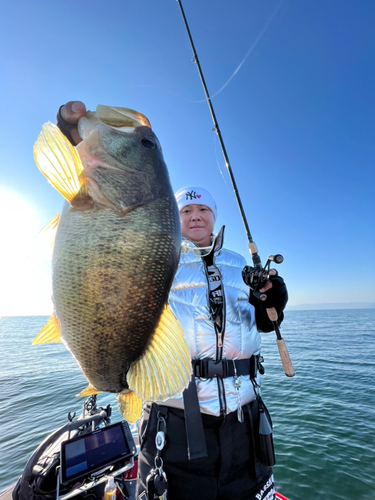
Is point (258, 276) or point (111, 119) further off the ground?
point (111, 119)

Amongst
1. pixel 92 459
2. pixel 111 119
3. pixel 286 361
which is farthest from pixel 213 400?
pixel 111 119

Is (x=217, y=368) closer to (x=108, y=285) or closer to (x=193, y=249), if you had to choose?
(x=193, y=249)

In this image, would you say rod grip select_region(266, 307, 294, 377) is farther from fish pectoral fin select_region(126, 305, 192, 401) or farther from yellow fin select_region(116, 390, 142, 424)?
yellow fin select_region(116, 390, 142, 424)

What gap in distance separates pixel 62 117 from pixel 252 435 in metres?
2.69

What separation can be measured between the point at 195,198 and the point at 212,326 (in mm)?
1445

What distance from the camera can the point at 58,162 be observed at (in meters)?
1.30

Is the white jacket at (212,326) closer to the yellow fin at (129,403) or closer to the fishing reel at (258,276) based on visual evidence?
the fishing reel at (258,276)

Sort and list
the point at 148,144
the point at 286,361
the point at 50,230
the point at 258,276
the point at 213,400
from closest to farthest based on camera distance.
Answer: the point at 50,230 < the point at 148,144 < the point at 213,400 < the point at 258,276 < the point at 286,361

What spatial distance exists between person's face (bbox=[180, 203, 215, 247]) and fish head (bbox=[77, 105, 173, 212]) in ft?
3.84

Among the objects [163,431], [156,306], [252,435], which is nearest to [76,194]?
[156,306]

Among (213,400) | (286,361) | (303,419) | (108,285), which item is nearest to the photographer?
(108,285)

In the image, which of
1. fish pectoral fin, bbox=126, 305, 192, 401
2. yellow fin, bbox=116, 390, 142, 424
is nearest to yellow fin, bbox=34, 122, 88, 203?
fish pectoral fin, bbox=126, 305, 192, 401

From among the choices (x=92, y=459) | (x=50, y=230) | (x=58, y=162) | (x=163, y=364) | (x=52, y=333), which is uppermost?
(x=58, y=162)

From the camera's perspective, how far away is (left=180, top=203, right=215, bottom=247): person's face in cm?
277
